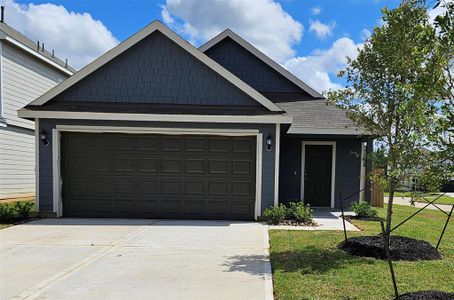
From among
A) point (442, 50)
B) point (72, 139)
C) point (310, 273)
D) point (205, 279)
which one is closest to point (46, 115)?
point (72, 139)

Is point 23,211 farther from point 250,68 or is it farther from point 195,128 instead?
point 250,68

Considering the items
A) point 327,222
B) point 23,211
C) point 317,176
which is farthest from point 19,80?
point 327,222

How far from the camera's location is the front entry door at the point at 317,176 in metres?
12.8

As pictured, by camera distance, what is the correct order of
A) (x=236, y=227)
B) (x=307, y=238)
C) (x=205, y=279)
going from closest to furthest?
(x=205, y=279)
(x=307, y=238)
(x=236, y=227)

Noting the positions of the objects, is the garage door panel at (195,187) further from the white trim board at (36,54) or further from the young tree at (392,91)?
the white trim board at (36,54)

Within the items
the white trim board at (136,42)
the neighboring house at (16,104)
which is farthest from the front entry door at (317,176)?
the neighboring house at (16,104)

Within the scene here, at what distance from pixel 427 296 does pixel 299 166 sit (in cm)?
857

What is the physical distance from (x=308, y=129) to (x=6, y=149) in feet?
35.9

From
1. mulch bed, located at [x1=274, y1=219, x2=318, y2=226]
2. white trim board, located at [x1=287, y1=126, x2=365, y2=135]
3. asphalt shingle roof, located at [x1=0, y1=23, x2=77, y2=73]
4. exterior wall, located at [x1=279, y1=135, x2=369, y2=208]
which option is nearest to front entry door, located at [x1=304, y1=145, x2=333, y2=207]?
exterior wall, located at [x1=279, y1=135, x2=369, y2=208]

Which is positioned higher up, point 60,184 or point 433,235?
point 60,184

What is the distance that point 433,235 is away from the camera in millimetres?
8109

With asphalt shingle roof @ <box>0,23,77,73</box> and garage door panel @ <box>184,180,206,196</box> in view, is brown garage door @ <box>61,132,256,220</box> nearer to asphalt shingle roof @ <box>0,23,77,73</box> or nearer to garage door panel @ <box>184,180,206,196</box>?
garage door panel @ <box>184,180,206,196</box>

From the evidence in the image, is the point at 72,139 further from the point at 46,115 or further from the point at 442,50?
the point at 442,50

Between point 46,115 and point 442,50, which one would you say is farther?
point 46,115
